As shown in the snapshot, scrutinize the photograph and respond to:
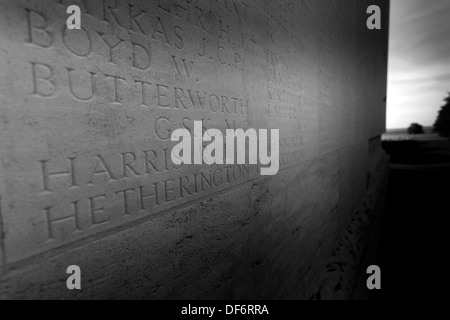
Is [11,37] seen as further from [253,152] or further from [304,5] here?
[304,5]

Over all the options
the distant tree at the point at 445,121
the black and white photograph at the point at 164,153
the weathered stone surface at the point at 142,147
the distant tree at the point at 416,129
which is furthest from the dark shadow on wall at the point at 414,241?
the distant tree at the point at 416,129

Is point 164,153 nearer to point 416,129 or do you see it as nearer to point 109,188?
point 109,188

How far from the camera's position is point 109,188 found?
111cm

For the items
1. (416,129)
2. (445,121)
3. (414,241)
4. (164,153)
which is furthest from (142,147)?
(416,129)

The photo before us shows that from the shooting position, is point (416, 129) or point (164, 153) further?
point (416, 129)

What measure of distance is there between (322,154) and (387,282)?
2.94m

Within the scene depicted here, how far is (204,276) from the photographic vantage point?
5.42ft

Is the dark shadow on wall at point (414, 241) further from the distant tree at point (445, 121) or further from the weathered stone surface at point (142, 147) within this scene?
the distant tree at point (445, 121)

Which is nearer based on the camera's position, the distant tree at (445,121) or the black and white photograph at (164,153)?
the black and white photograph at (164,153)

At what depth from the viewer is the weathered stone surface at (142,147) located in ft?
2.86

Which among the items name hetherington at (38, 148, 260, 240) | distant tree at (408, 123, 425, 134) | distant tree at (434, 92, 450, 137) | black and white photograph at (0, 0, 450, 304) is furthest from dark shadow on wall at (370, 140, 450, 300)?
distant tree at (408, 123, 425, 134)

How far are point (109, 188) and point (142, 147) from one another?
259 millimetres

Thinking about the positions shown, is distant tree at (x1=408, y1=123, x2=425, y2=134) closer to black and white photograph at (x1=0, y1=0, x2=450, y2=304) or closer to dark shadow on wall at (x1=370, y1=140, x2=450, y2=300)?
dark shadow on wall at (x1=370, y1=140, x2=450, y2=300)

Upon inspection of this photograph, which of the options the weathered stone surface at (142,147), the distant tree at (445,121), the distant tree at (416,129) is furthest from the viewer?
the distant tree at (416,129)
